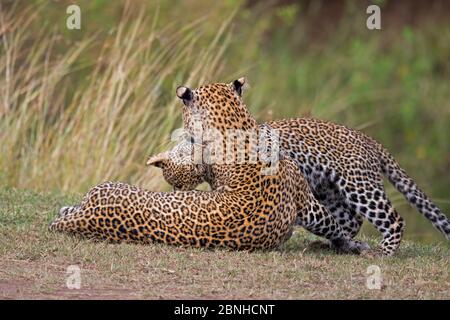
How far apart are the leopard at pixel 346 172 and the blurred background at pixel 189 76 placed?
2797 millimetres

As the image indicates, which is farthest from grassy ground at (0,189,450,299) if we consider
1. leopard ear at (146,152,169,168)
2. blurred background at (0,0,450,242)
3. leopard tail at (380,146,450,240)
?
blurred background at (0,0,450,242)

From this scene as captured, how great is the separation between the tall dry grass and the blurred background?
0.02 meters

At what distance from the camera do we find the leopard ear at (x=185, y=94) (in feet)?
31.2

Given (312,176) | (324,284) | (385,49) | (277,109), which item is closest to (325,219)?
(312,176)

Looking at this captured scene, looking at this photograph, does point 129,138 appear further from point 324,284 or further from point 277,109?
point 324,284

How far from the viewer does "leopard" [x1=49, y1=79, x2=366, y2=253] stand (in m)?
9.08

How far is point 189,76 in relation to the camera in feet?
46.0

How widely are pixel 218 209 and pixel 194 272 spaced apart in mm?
832

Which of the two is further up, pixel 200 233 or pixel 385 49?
pixel 385 49

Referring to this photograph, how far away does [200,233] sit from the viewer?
9070mm

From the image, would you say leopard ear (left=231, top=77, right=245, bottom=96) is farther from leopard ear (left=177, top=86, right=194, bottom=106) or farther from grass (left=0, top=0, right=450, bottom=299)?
grass (left=0, top=0, right=450, bottom=299)

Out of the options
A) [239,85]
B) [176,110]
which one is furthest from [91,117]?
[239,85]

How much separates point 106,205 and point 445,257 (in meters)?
2.84

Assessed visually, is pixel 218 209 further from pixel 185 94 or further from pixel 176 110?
pixel 176 110
